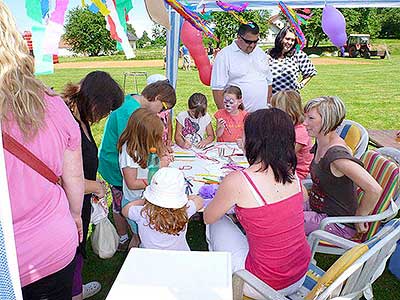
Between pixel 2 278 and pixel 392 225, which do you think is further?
pixel 392 225

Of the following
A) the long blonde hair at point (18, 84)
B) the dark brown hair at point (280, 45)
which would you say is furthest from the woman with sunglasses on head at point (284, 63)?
the long blonde hair at point (18, 84)

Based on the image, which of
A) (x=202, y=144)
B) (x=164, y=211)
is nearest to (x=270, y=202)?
(x=164, y=211)

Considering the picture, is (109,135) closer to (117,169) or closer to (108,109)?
(117,169)

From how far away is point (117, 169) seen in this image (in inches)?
108

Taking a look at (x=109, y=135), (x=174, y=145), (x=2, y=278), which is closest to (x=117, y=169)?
(x=109, y=135)

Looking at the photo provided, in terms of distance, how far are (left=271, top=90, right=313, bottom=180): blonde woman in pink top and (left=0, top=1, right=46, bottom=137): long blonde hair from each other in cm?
203

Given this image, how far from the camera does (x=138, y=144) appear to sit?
2244 millimetres

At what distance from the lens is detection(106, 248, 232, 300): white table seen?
3.18 feet

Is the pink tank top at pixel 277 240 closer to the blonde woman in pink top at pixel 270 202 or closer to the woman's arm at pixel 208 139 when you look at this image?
the blonde woman in pink top at pixel 270 202

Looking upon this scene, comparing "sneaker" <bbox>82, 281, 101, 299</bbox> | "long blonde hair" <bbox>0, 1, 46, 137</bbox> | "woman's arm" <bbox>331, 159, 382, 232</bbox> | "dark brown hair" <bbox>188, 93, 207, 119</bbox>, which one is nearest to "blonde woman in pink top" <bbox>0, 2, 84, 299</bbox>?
"long blonde hair" <bbox>0, 1, 46, 137</bbox>

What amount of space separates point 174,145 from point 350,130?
139 cm

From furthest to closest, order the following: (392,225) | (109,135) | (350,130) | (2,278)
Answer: (350,130)
(109,135)
(392,225)
(2,278)

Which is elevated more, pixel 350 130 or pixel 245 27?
pixel 245 27

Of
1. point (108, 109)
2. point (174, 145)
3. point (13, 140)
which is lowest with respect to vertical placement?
point (174, 145)
